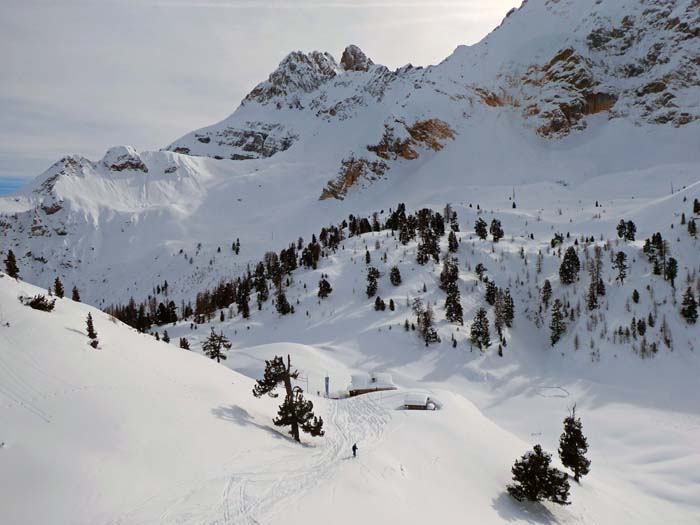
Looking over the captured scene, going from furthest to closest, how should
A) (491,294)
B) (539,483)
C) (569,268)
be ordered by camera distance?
(569,268)
(491,294)
(539,483)

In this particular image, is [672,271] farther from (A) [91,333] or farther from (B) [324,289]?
(A) [91,333]

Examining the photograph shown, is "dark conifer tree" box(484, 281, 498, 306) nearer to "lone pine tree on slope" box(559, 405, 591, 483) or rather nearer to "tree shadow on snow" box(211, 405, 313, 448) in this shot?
"lone pine tree on slope" box(559, 405, 591, 483)

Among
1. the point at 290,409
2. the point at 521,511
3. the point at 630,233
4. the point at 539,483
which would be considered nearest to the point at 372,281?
the point at 630,233

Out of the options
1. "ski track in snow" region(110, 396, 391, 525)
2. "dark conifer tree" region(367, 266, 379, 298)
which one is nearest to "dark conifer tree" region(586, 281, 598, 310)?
"dark conifer tree" region(367, 266, 379, 298)

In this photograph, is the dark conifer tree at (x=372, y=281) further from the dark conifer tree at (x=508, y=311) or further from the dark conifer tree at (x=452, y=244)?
the dark conifer tree at (x=508, y=311)

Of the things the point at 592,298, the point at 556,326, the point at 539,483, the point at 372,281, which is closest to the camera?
the point at 539,483

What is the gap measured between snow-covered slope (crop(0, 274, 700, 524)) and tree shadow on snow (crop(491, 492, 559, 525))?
0.13m

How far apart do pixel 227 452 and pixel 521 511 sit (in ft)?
62.9

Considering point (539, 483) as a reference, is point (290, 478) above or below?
above

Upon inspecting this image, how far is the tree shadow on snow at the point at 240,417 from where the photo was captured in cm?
2760

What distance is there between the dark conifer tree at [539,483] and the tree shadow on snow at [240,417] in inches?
560

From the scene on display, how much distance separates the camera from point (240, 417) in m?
28.9

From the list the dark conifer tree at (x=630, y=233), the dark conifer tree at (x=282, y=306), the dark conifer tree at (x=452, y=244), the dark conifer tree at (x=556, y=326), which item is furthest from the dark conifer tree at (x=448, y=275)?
the dark conifer tree at (x=630, y=233)

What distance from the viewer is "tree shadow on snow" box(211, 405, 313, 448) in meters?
27.6
